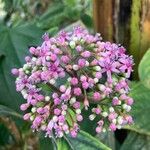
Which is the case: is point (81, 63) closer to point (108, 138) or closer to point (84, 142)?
point (84, 142)

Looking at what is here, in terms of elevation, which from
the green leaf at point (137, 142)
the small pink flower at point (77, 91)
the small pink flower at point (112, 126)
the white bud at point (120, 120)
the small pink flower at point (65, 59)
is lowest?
the green leaf at point (137, 142)

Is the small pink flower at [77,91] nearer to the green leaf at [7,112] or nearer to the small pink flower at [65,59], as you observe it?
the small pink flower at [65,59]

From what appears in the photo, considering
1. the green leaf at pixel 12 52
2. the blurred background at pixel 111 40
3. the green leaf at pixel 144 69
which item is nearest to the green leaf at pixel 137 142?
the blurred background at pixel 111 40

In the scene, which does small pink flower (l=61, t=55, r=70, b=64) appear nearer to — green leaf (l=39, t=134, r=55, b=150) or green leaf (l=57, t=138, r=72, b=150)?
green leaf (l=57, t=138, r=72, b=150)

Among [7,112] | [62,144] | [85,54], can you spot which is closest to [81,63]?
[85,54]

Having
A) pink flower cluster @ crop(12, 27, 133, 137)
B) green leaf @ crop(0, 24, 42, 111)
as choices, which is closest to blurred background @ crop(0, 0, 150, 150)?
green leaf @ crop(0, 24, 42, 111)

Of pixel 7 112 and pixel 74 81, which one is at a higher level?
pixel 74 81

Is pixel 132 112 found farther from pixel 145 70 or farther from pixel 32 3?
pixel 32 3

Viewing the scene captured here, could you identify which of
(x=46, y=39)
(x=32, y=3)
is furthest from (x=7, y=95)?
(x=32, y=3)
